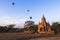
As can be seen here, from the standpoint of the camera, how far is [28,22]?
10144cm

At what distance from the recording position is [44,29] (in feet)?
172

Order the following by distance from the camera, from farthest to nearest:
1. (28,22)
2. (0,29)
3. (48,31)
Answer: (28,22) → (0,29) → (48,31)

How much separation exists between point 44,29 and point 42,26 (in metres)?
1.40

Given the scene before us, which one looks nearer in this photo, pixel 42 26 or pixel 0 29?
pixel 42 26

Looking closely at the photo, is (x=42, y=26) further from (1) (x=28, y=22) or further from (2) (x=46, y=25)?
(1) (x=28, y=22)

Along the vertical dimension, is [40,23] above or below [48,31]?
above

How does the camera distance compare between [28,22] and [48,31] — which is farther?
[28,22]

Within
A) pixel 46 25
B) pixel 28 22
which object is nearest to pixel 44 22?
pixel 46 25

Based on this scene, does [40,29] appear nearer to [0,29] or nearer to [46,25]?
[46,25]

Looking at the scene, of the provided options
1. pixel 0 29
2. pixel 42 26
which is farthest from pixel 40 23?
pixel 0 29

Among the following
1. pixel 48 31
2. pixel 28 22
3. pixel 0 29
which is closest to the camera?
pixel 48 31

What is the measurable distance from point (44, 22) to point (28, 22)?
4944 cm

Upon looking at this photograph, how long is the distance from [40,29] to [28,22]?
162 feet

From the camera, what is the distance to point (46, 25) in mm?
52875
